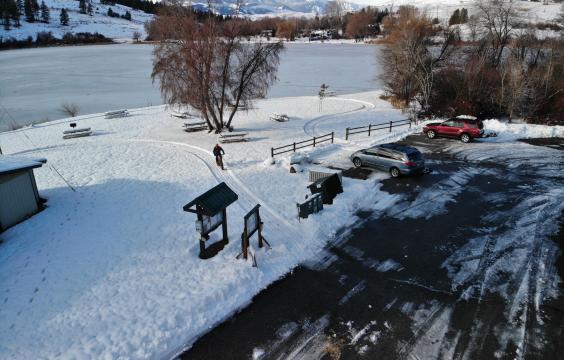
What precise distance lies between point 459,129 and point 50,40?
159 metres

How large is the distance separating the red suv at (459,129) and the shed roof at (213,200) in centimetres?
1958

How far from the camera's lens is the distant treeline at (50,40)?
138 metres

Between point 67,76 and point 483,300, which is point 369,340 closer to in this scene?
point 483,300

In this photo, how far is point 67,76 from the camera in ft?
242

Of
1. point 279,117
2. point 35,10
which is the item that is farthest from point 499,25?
point 35,10

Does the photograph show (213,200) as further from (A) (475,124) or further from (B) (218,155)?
(A) (475,124)

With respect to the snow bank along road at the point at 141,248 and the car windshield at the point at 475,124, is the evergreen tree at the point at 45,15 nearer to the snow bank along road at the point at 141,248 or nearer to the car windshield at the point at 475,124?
the snow bank along road at the point at 141,248

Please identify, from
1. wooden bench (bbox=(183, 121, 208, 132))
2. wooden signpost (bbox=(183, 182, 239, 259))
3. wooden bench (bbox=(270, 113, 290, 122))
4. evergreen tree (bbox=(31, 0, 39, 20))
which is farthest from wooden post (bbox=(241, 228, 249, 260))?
Result: evergreen tree (bbox=(31, 0, 39, 20))

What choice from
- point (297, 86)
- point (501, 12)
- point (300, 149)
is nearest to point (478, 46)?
point (501, 12)

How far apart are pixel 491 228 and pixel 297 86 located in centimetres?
4857

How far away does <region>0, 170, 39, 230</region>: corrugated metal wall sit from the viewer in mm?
16234

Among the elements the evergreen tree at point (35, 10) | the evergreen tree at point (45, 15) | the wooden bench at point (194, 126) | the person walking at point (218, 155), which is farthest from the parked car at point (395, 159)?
the evergreen tree at point (35, 10)

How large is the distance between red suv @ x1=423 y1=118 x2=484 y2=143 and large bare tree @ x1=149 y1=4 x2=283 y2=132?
1418 centimetres

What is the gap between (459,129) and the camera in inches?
1080
